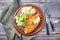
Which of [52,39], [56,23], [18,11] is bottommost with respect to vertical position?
[52,39]

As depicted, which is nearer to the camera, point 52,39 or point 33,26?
point 33,26

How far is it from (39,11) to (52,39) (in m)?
0.25

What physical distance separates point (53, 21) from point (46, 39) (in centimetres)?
14

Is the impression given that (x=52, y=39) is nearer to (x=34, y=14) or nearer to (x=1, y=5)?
(x=34, y=14)

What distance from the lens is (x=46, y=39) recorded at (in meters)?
1.03

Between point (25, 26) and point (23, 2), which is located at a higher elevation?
point (23, 2)

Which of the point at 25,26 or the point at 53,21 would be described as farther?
the point at 53,21

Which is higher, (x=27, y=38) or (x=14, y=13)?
(x=14, y=13)

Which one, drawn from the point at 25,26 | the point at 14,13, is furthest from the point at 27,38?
the point at 14,13

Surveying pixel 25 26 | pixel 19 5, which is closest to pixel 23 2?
pixel 19 5

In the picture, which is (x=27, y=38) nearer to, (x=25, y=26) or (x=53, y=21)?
(x=25, y=26)

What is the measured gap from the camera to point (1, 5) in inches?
39.9

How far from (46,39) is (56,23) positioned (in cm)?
13

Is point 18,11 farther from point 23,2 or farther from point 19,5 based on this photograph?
point 23,2
